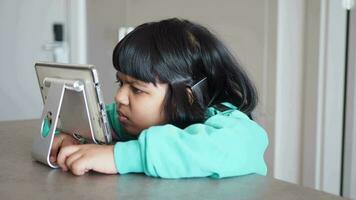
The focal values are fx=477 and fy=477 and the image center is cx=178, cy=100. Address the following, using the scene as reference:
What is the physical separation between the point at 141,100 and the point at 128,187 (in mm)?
251

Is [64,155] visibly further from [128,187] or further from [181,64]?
[181,64]

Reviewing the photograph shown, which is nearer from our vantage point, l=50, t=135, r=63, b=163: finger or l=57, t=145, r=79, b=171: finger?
l=57, t=145, r=79, b=171: finger

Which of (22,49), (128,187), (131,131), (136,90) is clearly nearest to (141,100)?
(136,90)

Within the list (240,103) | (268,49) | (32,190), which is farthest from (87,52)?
(32,190)

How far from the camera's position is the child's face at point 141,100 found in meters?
0.90

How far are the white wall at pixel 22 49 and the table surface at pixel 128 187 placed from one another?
1890mm

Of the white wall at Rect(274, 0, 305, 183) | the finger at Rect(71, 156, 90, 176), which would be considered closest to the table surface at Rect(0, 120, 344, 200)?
the finger at Rect(71, 156, 90, 176)

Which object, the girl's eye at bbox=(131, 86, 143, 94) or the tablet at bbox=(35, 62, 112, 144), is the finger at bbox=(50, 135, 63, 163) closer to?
the tablet at bbox=(35, 62, 112, 144)

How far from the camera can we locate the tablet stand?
2.64 feet

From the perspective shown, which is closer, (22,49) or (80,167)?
(80,167)

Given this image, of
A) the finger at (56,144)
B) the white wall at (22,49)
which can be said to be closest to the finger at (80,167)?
the finger at (56,144)

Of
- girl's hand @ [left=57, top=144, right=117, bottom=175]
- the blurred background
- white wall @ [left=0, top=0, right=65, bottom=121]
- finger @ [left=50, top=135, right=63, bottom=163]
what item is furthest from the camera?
white wall @ [left=0, top=0, right=65, bottom=121]

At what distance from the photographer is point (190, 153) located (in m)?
0.75

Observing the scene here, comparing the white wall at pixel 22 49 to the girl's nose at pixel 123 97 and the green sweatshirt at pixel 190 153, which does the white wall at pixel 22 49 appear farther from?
the green sweatshirt at pixel 190 153
